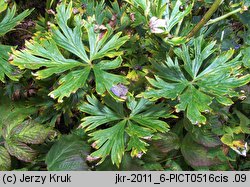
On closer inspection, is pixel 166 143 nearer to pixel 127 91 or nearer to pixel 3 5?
pixel 127 91

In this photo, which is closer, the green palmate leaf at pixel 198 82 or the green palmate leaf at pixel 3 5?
the green palmate leaf at pixel 198 82

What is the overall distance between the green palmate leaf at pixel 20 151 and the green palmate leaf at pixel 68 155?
62mm

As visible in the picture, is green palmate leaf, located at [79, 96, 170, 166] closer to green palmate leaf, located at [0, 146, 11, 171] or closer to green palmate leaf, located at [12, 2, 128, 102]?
green palmate leaf, located at [12, 2, 128, 102]

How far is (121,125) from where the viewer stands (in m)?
1.23

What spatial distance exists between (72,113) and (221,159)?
0.64m

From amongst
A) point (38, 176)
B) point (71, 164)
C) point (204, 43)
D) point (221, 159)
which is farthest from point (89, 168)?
point (204, 43)

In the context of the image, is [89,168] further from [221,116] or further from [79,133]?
[221,116]

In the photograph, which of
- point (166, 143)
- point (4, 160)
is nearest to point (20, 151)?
point (4, 160)

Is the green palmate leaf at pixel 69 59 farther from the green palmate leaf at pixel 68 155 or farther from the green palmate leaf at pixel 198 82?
the green palmate leaf at pixel 68 155

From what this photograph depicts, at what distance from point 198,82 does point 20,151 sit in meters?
0.69

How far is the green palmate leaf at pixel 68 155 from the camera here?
1.28 meters

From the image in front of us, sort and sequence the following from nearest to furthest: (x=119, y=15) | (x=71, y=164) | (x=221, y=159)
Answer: (x=71, y=164)
(x=221, y=159)
(x=119, y=15)

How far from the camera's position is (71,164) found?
1294 mm

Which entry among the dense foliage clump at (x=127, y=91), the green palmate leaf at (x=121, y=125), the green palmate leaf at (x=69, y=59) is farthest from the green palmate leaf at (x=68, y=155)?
the green palmate leaf at (x=69, y=59)
